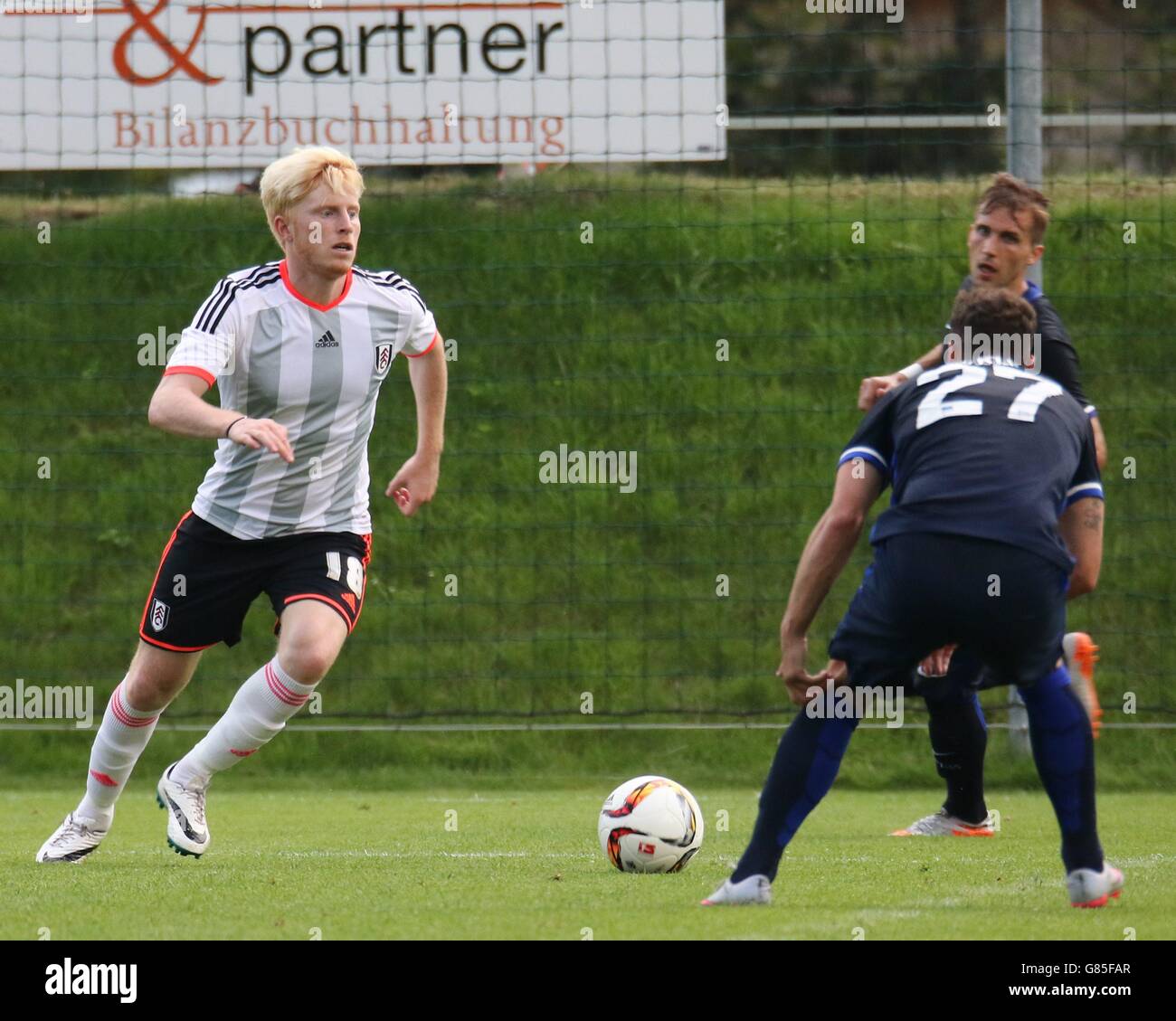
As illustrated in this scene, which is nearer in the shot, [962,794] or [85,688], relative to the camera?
[962,794]

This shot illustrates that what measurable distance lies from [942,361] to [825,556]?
5.90 feet

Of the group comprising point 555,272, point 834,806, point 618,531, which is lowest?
point 834,806

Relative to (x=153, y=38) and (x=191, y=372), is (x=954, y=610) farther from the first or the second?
(x=153, y=38)

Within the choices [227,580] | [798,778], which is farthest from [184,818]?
[798,778]

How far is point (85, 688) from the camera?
10.7m

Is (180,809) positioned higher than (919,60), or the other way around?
(919,60)

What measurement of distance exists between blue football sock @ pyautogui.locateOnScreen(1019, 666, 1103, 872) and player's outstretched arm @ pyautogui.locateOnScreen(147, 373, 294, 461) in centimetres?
211

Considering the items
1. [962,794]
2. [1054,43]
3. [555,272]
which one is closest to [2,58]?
[555,272]

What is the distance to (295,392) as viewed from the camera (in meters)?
5.77

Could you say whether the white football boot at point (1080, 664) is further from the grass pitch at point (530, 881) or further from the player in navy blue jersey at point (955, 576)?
the grass pitch at point (530, 881)

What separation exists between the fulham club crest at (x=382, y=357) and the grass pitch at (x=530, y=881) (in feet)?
5.41

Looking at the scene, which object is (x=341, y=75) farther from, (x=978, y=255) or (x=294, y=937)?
(x=294, y=937)

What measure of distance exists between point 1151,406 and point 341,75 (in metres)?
5.62

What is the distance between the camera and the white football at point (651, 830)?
552 centimetres
